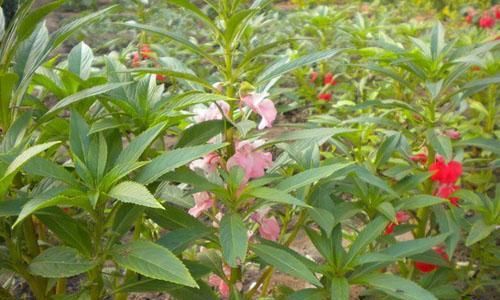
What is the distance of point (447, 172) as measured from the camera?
195 centimetres

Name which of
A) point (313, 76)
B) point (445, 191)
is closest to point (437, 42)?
point (445, 191)

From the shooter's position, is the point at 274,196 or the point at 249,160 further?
the point at 249,160

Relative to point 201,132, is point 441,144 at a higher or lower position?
lower

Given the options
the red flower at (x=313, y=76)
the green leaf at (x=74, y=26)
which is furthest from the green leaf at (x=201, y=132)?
the red flower at (x=313, y=76)

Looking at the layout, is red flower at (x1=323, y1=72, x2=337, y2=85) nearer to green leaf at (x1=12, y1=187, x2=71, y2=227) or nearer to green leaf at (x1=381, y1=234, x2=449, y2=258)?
green leaf at (x1=381, y1=234, x2=449, y2=258)

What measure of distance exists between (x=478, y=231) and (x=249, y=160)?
81 cm

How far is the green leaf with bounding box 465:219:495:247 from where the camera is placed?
171 cm

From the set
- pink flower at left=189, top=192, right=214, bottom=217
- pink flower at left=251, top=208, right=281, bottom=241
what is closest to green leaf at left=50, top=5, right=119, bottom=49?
pink flower at left=189, top=192, right=214, bottom=217

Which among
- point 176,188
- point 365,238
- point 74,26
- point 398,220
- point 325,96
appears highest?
point 74,26

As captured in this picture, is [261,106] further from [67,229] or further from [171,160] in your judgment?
[67,229]

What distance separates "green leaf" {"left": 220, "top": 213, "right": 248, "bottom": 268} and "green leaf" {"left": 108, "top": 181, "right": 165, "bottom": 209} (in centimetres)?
23

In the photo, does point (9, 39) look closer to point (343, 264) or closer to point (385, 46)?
point (343, 264)

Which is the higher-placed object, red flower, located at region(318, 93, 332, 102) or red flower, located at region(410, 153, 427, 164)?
red flower, located at region(410, 153, 427, 164)

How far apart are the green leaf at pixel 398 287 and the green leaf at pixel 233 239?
36cm
